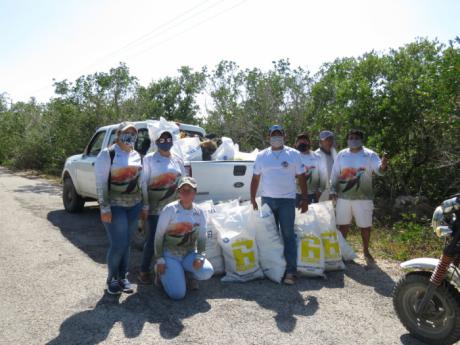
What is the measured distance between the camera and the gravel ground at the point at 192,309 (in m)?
3.79

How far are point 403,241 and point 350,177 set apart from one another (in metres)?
1.77

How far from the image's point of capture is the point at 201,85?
23828mm

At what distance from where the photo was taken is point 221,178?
248 inches

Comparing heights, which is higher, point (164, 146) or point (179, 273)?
point (164, 146)

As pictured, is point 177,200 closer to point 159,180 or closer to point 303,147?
point 159,180

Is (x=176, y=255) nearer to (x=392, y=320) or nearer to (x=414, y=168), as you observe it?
(x=392, y=320)

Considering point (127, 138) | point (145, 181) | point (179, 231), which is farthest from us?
point (145, 181)

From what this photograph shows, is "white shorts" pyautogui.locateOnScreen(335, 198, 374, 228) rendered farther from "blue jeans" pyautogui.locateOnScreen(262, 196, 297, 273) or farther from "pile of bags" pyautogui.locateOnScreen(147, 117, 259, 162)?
"pile of bags" pyautogui.locateOnScreen(147, 117, 259, 162)

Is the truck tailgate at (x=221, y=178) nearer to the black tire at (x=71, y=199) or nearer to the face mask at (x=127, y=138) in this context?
the face mask at (x=127, y=138)

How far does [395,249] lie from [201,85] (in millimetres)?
18696

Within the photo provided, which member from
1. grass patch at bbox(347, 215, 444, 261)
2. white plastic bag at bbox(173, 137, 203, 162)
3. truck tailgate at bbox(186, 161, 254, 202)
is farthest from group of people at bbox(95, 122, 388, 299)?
white plastic bag at bbox(173, 137, 203, 162)

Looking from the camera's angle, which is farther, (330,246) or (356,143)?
(356,143)

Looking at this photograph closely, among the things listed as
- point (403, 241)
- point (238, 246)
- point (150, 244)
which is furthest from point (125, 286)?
point (403, 241)

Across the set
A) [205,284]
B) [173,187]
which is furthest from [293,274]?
[173,187]
